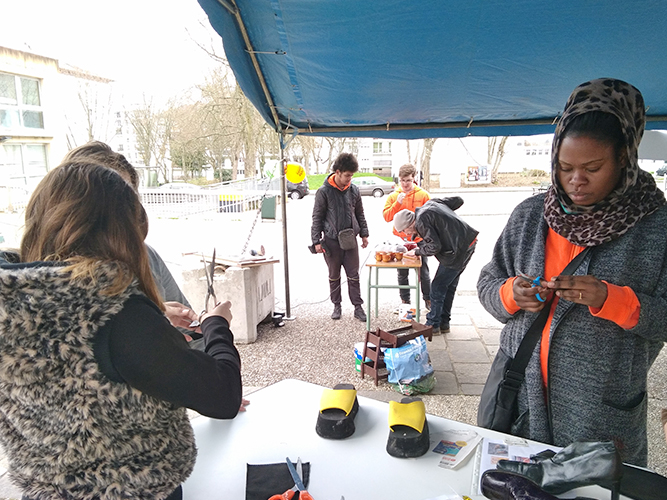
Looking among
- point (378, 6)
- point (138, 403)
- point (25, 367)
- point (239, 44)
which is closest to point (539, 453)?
point (138, 403)

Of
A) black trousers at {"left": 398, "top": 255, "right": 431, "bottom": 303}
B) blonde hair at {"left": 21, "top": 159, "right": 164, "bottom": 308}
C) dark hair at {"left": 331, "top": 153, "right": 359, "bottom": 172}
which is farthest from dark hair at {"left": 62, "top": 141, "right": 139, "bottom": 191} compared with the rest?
black trousers at {"left": 398, "top": 255, "right": 431, "bottom": 303}

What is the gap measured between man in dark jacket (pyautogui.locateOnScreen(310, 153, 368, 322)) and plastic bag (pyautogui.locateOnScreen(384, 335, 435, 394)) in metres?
1.70

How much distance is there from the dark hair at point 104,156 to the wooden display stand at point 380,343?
247cm

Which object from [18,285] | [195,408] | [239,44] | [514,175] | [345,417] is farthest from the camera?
[514,175]

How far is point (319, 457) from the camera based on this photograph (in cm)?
130

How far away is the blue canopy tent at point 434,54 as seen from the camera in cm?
224

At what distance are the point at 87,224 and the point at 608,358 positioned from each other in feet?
4.63

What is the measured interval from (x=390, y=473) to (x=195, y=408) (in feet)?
1.90

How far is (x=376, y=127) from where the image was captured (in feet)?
15.2

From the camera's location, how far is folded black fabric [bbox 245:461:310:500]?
1.15 metres

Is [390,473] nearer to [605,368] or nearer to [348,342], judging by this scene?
[605,368]

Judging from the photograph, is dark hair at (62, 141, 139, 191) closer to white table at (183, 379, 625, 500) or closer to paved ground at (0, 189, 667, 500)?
paved ground at (0, 189, 667, 500)

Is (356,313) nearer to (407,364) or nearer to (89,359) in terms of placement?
(407,364)

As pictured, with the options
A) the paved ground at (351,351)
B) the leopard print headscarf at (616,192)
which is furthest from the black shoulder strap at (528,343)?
the paved ground at (351,351)
